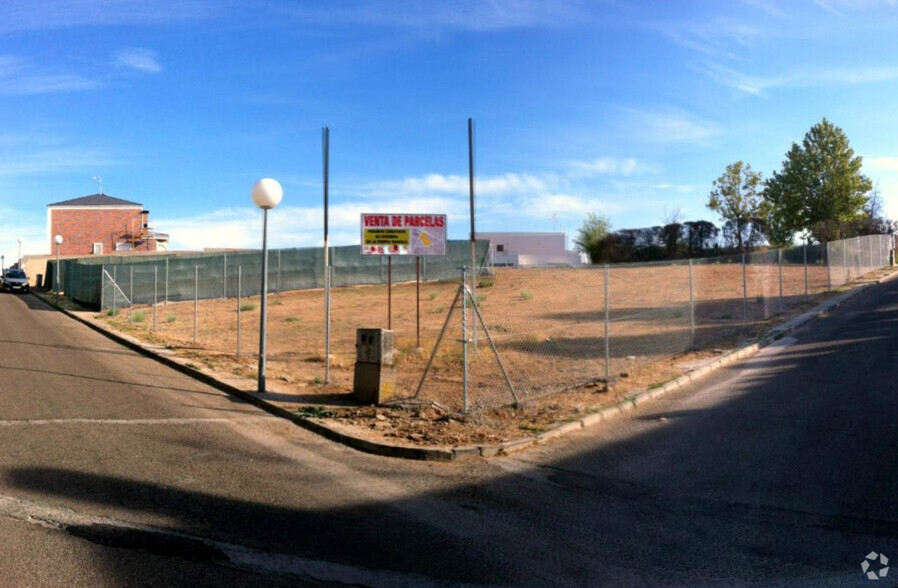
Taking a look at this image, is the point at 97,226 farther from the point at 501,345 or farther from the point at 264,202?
the point at 264,202

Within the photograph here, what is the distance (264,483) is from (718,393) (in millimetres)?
7190

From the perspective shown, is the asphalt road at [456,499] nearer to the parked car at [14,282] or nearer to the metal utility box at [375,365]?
the metal utility box at [375,365]

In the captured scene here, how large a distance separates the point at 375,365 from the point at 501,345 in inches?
233

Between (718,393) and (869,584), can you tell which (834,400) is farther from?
(869,584)

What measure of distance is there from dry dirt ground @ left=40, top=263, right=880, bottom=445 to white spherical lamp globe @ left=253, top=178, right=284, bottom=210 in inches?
119

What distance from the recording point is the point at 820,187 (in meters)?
54.2

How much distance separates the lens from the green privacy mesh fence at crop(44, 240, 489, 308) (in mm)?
32562

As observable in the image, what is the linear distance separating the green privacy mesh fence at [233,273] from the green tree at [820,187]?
28693mm

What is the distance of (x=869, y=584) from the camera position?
4.75 m

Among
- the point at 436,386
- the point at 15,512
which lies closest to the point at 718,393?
the point at 436,386

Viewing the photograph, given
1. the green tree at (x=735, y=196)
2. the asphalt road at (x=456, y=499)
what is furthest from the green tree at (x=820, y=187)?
the asphalt road at (x=456, y=499)

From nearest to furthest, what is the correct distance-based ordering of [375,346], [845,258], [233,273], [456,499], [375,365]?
[456,499], [375,346], [375,365], [845,258], [233,273]

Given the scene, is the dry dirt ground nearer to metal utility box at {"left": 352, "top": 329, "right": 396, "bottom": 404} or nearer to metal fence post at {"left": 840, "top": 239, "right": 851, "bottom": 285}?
metal utility box at {"left": 352, "top": 329, "right": 396, "bottom": 404}

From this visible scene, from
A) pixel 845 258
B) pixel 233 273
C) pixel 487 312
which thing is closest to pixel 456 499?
pixel 487 312
